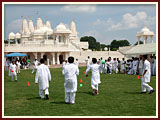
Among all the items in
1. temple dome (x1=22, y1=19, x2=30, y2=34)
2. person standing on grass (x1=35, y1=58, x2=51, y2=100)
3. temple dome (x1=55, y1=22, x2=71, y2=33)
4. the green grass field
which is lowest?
the green grass field

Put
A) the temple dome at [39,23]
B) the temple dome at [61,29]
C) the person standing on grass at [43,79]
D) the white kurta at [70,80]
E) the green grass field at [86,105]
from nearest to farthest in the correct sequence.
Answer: the green grass field at [86,105]
the white kurta at [70,80]
the person standing on grass at [43,79]
the temple dome at [61,29]
the temple dome at [39,23]

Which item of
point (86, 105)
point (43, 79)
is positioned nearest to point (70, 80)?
point (86, 105)

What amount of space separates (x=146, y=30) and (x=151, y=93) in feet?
136

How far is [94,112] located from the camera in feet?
26.0

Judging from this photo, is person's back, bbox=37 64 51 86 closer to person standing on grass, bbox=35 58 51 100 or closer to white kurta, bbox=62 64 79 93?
person standing on grass, bbox=35 58 51 100

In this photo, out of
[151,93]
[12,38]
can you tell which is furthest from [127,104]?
[12,38]

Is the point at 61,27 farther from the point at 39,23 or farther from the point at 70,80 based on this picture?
the point at 70,80

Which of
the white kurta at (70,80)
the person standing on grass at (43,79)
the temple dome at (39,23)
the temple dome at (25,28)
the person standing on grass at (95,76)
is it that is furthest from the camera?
the temple dome at (39,23)

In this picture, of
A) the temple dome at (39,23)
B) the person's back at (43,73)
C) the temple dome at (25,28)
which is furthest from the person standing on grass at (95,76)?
the temple dome at (39,23)

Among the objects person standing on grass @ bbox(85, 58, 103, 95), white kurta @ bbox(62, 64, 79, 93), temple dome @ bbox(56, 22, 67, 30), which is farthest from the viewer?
temple dome @ bbox(56, 22, 67, 30)

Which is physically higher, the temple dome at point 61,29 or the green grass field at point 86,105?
the temple dome at point 61,29

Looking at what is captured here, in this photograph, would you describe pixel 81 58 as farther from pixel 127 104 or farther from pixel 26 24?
pixel 127 104

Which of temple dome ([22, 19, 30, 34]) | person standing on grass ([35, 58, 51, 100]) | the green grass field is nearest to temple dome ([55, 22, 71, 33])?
temple dome ([22, 19, 30, 34])

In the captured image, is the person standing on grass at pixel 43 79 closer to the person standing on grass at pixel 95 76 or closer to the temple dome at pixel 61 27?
the person standing on grass at pixel 95 76
